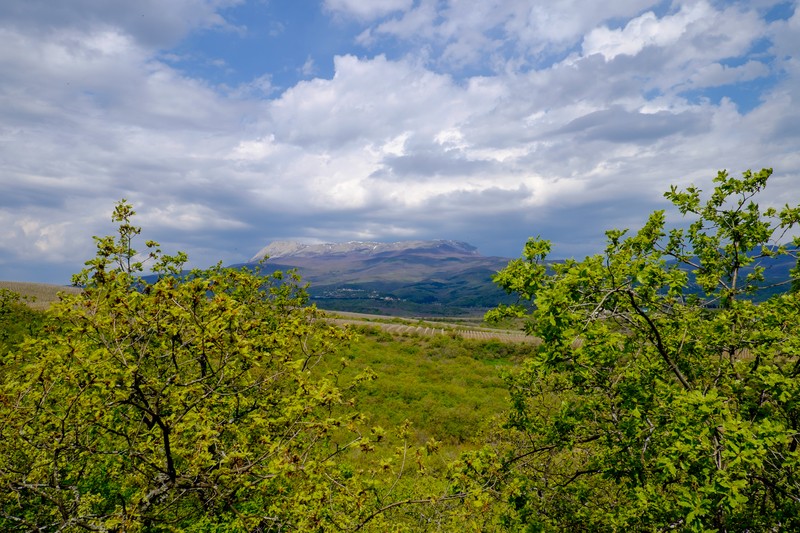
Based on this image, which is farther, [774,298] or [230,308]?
[774,298]

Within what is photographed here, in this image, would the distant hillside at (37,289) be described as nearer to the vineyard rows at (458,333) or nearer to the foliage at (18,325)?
the foliage at (18,325)

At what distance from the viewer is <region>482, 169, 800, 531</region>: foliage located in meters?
6.06

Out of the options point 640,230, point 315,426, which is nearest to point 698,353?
point 640,230

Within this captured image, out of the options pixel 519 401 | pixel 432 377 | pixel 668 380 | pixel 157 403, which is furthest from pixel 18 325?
pixel 668 380

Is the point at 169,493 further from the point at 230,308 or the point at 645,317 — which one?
the point at 645,317

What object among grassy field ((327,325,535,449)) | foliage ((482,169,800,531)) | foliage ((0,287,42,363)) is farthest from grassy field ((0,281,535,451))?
foliage ((482,169,800,531))

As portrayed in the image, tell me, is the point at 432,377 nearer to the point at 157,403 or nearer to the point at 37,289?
the point at 157,403

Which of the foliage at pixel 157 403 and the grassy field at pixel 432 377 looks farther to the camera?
the grassy field at pixel 432 377

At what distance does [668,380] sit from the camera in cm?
911

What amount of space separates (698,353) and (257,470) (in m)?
9.19

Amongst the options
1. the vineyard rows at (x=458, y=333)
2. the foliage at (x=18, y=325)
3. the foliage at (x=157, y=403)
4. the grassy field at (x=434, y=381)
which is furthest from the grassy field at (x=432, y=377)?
the foliage at (x=157, y=403)

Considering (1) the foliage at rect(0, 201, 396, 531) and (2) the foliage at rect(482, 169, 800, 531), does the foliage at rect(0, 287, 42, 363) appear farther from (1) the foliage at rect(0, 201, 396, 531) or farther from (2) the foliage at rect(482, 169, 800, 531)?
(2) the foliage at rect(482, 169, 800, 531)

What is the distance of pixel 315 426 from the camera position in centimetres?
765

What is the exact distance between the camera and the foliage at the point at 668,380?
606 cm
